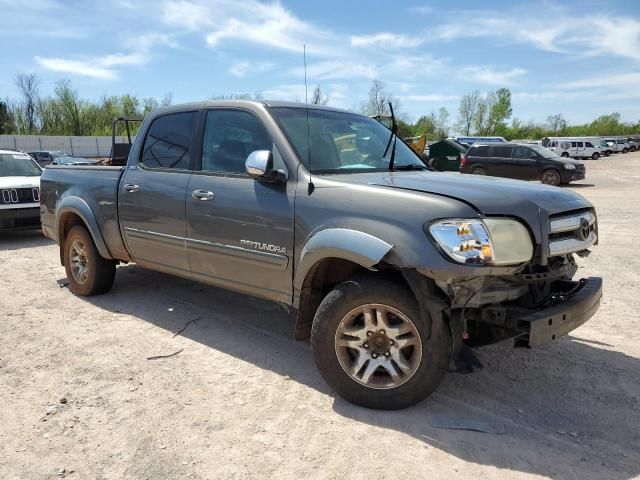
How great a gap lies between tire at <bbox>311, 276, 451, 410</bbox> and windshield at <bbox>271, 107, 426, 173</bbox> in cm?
102

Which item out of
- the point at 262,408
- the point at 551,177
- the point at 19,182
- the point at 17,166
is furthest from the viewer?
the point at 551,177

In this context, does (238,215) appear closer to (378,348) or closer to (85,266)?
(378,348)

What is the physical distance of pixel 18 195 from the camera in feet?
30.3

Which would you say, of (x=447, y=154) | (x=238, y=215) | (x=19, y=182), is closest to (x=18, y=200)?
(x=19, y=182)

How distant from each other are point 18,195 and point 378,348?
8.43 metres

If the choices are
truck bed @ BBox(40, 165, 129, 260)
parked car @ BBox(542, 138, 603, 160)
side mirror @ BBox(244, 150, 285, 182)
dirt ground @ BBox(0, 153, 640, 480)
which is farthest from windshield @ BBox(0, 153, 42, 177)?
parked car @ BBox(542, 138, 603, 160)

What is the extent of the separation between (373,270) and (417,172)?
1184mm

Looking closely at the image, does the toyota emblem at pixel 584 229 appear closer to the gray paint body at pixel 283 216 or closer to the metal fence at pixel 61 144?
the gray paint body at pixel 283 216

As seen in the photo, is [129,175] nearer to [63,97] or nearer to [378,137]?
[378,137]

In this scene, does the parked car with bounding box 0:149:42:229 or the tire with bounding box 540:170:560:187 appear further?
the tire with bounding box 540:170:560:187

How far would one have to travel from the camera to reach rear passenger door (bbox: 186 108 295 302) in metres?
3.67

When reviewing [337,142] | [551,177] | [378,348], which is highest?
[337,142]

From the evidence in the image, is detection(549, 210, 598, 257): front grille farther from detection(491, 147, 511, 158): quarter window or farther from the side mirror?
detection(491, 147, 511, 158): quarter window

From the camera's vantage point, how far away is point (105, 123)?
71.7 metres
